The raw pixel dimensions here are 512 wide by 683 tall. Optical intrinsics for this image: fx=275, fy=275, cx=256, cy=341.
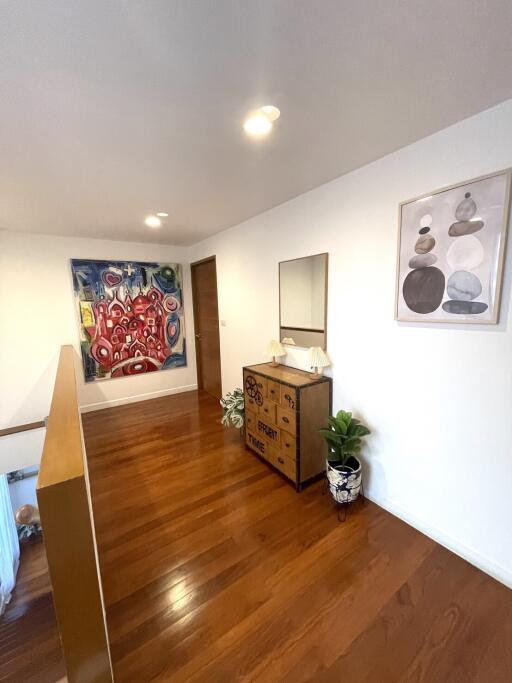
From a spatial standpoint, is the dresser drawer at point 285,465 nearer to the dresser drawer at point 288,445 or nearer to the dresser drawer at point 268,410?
the dresser drawer at point 288,445

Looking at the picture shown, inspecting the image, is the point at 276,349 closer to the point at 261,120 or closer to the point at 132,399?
the point at 261,120

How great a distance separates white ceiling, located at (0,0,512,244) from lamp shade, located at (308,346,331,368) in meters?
1.32

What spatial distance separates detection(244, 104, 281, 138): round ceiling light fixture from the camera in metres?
1.30

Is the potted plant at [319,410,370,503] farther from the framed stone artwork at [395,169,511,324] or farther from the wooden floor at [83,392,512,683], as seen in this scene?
the framed stone artwork at [395,169,511,324]

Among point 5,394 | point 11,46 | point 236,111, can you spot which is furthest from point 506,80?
point 5,394

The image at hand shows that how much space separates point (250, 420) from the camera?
271 centimetres

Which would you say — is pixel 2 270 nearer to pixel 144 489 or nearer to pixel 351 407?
pixel 144 489

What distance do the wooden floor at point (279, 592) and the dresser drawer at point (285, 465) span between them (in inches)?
3.8

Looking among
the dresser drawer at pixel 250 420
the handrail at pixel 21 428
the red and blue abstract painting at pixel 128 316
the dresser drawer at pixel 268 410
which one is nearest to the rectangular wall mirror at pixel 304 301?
the dresser drawer at pixel 268 410

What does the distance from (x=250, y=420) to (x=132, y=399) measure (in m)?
2.35

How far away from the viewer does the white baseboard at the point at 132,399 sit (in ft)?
12.8

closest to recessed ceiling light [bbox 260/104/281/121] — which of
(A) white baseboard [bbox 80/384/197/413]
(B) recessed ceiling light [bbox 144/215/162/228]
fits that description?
(B) recessed ceiling light [bbox 144/215/162/228]

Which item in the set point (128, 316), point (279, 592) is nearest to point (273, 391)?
point (279, 592)

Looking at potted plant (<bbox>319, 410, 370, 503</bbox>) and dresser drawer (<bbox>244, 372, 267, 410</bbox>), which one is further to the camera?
dresser drawer (<bbox>244, 372, 267, 410</bbox>)
